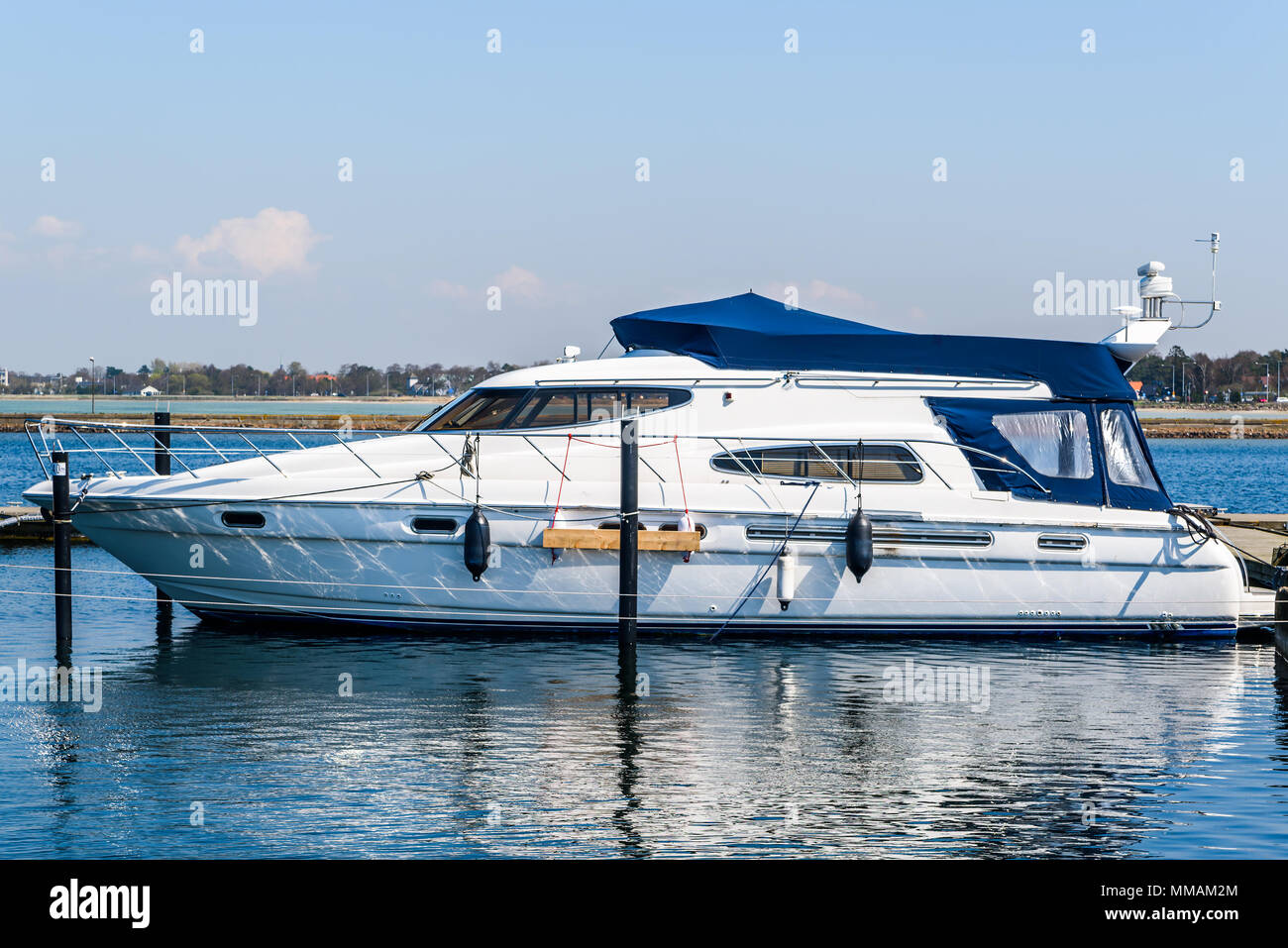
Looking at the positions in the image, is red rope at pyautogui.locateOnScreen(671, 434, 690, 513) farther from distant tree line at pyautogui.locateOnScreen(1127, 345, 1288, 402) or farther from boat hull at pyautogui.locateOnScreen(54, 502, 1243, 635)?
distant tree line at pyautogui.locateOnScreen(1127, 345, 1288, 402)

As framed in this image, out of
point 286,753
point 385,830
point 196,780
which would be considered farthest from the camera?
point 286,753

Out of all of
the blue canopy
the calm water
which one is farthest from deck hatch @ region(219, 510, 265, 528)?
the blue canopy

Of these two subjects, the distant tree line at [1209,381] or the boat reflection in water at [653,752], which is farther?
the distant tree line at [1209,381]

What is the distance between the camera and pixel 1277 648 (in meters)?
12.4

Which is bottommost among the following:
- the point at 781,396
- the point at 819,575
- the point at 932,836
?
the point at 932,836

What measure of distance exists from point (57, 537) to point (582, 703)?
4.92 meters

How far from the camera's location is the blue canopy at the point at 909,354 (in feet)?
43.3

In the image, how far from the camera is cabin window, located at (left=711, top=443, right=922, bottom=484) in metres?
12.7

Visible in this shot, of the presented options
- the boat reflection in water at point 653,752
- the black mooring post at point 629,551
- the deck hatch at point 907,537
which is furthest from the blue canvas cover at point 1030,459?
the black mooring post at point 629,551

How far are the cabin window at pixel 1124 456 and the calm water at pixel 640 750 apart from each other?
69.2 inches

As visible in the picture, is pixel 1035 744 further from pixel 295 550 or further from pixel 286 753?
pixel 295 550

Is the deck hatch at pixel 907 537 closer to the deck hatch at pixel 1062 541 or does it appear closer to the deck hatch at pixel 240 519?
the deck hatch at pixel 1062 541

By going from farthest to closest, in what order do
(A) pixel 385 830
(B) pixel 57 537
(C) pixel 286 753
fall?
1. (B) pixel 57 537
2. (C) pixel 286 753
3. (A) pixel 385 830

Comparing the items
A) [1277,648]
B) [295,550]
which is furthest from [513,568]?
[1277,648]
